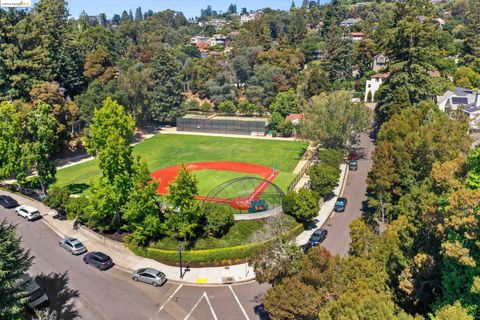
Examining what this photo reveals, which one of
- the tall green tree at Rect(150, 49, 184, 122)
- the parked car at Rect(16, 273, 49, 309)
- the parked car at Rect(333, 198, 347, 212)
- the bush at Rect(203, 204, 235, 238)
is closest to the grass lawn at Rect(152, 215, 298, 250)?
the bush at Rect(203, 204, 235, 238)

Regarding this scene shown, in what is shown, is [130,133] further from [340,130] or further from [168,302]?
[340,130]

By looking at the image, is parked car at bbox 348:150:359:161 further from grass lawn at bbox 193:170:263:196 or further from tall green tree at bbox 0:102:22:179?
tall green tree at bbox 0:102:22:179

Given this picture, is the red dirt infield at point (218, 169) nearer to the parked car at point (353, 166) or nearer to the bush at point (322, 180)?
the bush at point (322, 180)

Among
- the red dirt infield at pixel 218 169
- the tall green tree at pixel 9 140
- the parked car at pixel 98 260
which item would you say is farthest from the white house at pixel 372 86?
the parked car at pixel 98 260

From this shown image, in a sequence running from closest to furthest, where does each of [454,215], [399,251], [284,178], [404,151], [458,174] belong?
[454,215]
[458,174]
[399,251]
[404,151]
[284,178]

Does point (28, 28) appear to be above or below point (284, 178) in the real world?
above

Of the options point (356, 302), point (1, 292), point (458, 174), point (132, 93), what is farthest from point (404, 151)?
point (132, 93)

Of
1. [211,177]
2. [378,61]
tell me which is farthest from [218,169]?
[378,61]

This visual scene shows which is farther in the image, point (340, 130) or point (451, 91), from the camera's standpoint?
point (451, 91)
